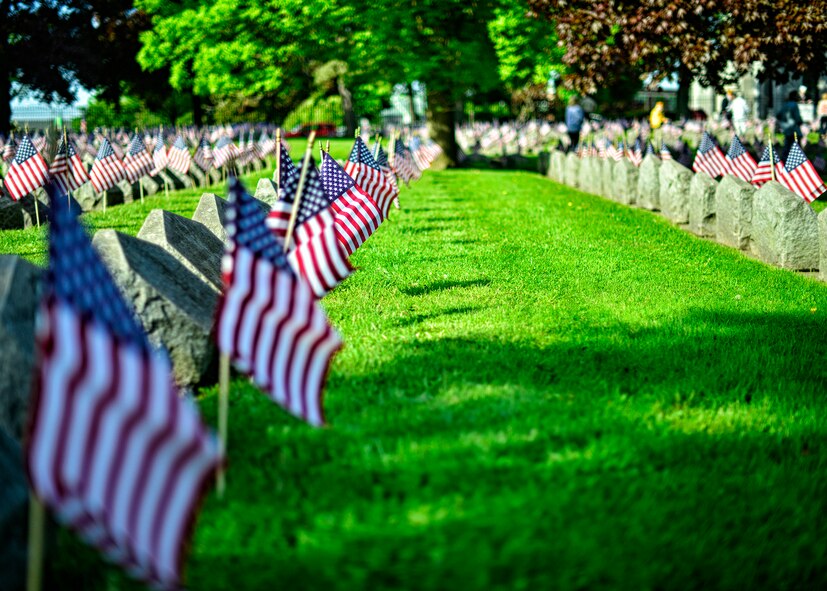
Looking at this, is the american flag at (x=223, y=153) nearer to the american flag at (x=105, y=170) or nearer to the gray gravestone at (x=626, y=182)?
the american flag at (x=105, y=170)

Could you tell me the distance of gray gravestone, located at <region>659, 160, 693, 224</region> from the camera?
13930 millimetres

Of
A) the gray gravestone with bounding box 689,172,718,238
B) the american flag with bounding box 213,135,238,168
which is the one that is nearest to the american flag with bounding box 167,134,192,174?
the american flag with bounding box 213,135,238,168

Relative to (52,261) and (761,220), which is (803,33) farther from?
(52,261)

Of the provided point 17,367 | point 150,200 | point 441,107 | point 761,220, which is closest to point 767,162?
point 761,220

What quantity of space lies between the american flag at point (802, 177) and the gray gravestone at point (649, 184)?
9.26 feet

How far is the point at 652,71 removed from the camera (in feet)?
65.4

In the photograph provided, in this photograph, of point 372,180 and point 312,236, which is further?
point 372,180

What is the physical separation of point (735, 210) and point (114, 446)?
10029 mm

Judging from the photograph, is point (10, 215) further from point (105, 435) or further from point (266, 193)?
point (105, 435)

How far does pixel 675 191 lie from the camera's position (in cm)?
1416

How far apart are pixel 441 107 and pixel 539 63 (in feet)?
10.2

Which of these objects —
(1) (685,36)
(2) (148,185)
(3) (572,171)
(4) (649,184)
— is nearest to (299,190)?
(4) (649,184)

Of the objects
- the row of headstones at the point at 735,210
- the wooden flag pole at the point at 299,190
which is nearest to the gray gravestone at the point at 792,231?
the row of headstones at the point at 735,210

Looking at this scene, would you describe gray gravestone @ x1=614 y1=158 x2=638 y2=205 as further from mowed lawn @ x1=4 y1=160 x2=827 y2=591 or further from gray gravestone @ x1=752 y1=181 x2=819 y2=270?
mowed lawn @ x1=4 y1=160 x2=827 y2=591
